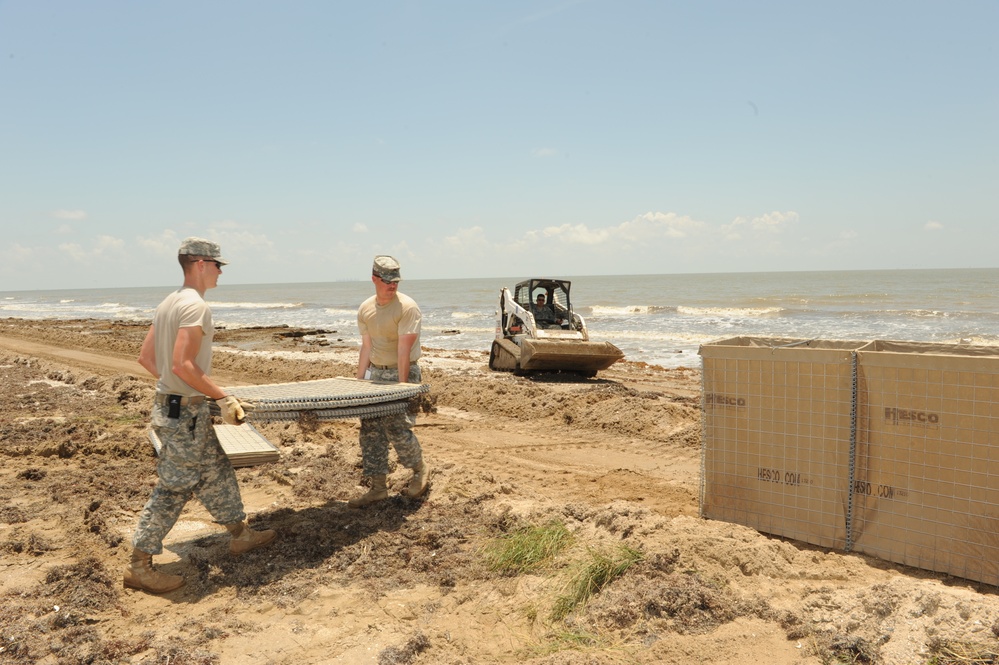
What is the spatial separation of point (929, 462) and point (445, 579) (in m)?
2.88

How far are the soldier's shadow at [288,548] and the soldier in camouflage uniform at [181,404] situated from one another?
25 centimetres

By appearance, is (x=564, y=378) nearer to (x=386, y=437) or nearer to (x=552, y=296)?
(x=552, y=296)

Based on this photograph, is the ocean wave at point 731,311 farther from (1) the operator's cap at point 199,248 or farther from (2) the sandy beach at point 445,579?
(1) the operator's cap at point 199,248

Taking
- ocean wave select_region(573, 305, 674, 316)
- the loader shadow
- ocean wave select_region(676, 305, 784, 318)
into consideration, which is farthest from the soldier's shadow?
ocean wave select_region(573, 305, 674, 316)

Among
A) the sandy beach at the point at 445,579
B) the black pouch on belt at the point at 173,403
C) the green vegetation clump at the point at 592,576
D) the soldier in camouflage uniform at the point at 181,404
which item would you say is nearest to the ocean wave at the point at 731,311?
the sandy beach at the point at 445,579

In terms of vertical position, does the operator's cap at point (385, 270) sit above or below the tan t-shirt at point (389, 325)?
above

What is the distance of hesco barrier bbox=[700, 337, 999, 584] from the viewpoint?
3809mm

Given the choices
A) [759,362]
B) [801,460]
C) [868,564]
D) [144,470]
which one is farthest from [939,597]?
[144,470]

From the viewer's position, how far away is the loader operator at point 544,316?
14.6m

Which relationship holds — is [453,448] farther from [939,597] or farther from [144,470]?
[939,597]

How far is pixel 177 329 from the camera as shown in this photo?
3.96 meters

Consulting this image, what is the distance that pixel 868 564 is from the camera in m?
4.11

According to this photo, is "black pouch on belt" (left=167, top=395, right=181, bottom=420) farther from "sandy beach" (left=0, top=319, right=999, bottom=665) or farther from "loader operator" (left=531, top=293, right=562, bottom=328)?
"loader operator" (left=531, top=293, right=562, bottom=328)

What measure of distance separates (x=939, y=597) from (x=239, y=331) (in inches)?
1109
